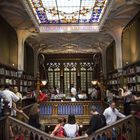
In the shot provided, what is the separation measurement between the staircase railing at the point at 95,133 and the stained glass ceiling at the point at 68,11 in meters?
6.40

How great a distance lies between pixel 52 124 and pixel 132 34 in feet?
17.9

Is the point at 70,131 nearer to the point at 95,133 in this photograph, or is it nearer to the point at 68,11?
the point at 95,133

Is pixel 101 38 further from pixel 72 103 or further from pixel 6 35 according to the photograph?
pixel 6 35

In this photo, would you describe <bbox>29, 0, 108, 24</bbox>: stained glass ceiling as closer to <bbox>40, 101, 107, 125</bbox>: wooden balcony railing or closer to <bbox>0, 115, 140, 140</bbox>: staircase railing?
<bbox>40, 101, 107, 125</bbox>: wooden balcony railing

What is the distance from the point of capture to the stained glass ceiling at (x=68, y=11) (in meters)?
11.1

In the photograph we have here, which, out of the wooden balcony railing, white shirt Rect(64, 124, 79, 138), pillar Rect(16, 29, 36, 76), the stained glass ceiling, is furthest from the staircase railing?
pillar Rect(16, 29, 36, 76)

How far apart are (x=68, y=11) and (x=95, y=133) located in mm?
8197

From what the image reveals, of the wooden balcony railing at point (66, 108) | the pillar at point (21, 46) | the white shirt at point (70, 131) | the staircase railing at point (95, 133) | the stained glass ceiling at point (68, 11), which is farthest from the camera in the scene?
the pillar at point (21, 46)

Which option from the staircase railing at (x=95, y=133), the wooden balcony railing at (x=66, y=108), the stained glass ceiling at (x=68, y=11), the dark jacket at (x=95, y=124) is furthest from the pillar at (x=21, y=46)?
the dark jacket at (x=95, y=124)

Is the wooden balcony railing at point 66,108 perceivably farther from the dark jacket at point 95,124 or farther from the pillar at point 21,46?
the dark jacket at point 95,124

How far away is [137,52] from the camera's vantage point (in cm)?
1060

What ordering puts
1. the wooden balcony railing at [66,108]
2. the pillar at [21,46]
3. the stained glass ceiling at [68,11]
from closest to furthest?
1. the stained glass ceiling at [68,11]
2. the wooden balcony railing at [66,108]
3. the pillar at [21,46]

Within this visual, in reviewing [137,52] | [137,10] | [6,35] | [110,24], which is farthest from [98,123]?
[110,24]

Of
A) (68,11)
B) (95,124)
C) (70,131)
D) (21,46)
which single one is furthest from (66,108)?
(95,124)
